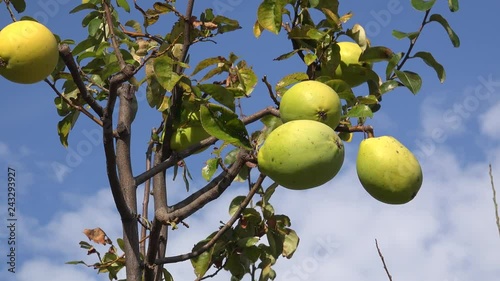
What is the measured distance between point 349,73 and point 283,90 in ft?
0.83

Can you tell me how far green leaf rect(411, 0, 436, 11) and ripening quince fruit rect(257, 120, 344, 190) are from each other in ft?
2.23

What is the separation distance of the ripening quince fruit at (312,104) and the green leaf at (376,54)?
12.6 inches

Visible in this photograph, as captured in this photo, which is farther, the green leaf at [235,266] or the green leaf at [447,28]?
the green leaf at [235,266]

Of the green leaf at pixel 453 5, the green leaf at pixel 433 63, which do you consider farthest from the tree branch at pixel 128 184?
the green leaf at pixel 453 5

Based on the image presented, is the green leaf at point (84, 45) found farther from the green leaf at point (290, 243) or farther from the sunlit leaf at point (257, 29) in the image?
the green leaf at point (290, 243)

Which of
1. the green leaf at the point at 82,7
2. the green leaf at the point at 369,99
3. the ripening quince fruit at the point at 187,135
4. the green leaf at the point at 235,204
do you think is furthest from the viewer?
the green leaf at the point at 235,204

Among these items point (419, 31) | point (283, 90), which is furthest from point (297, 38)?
point (419, 31)

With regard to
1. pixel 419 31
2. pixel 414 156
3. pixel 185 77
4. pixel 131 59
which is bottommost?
pixel 414 156

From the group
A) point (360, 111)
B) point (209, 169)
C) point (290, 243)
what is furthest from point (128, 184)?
point (360, 111)

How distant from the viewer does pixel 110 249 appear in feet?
8.68

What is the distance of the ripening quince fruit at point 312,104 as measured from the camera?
1969 millimetres

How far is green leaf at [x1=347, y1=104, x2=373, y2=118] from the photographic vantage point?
2062 mm

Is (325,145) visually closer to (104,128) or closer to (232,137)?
(232,137)

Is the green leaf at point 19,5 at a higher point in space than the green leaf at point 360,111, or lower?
higher
